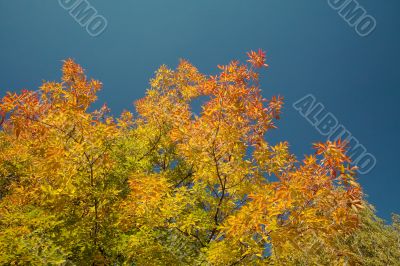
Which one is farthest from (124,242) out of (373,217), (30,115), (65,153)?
(373,217)

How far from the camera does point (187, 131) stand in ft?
22.1

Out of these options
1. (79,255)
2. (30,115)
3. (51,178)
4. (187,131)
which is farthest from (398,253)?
(30,115)

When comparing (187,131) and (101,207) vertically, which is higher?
(187,131)

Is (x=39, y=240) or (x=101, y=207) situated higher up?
(x=101, y=207)

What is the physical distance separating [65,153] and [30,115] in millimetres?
958

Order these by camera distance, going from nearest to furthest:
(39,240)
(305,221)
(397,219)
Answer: (305,221) → (39,240) → (397,219)

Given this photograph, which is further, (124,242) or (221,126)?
(124,242)

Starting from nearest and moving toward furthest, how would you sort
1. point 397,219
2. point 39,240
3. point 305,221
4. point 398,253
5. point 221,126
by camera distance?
point 305,221, point 39,240, point 221,126, point 398,253, point 397,219

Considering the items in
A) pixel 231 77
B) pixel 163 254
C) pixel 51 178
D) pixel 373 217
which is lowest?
pixel 51 178

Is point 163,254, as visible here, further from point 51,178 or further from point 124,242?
point 51,178

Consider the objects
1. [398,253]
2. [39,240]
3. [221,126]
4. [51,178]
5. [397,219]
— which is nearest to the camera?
[39,240]

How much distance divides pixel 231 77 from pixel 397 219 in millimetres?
12580

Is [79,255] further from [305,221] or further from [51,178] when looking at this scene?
[305,221]

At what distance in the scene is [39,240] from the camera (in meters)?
5.80
